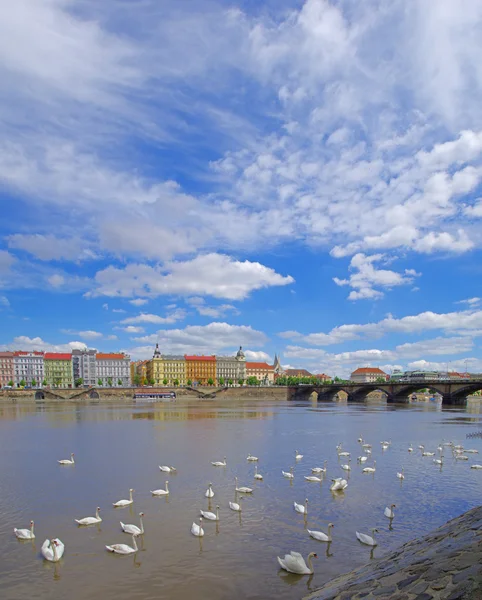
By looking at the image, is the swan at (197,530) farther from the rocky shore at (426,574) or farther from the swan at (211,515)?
the rocky shore at (426,574)

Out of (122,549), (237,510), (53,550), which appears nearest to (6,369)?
(237,510)

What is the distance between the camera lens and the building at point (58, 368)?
17700 cm

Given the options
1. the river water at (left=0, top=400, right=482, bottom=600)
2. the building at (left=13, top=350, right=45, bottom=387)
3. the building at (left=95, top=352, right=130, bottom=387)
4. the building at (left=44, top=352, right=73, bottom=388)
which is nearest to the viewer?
the river water at (left=0, top=400, right=482, bottom=600)

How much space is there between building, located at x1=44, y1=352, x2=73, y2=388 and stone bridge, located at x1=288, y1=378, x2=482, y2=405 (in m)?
88.9

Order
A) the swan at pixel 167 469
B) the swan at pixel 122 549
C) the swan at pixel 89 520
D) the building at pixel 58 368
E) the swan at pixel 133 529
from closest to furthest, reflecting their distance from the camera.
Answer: the swan at pixel 122 549 → the swan at pixel 133 529 → the swan at pixel 89 520 → the swan at pixel 167 469 → the building at pixel 58 368

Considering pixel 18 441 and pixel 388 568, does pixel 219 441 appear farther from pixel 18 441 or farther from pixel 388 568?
pixel 388 568

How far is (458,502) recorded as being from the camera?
1858cm

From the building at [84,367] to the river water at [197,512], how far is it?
155m

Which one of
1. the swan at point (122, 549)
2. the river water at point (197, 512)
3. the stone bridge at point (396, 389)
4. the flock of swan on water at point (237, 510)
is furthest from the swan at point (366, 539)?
the stone bridge at point (396, 389)

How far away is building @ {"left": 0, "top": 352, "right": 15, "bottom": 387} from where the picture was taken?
165m

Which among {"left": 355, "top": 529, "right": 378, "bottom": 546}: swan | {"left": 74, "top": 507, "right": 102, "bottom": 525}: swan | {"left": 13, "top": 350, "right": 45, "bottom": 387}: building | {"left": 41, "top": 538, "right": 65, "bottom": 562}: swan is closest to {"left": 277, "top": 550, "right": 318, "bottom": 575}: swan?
{"left": 355, "top": 529, "right": 378, "bottom": 546}: swan

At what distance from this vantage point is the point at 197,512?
56.7ft

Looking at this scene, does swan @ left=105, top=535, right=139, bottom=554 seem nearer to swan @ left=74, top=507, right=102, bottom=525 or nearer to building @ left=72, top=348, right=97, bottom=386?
swan @ left=74, top=507, right=102, bottom=525

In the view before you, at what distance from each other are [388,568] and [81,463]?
71.6 feet
